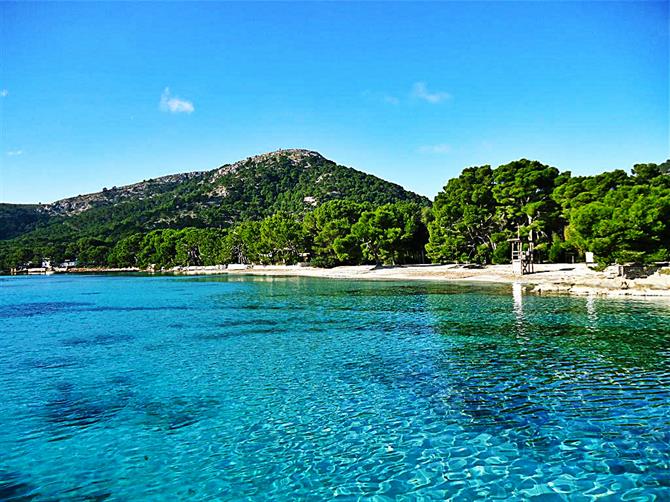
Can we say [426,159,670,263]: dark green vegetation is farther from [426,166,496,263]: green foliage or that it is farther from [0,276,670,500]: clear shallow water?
[0,276,670,500]: clear shallow water

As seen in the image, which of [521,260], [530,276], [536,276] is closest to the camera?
[536,276]

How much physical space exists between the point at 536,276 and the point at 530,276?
592mm

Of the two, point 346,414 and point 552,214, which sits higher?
point 552,214

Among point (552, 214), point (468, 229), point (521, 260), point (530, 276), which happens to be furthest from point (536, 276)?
point (468, 229)

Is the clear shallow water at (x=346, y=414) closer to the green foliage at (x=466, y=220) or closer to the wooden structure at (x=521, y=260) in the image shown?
the wooden structure at (x=521, y=260)

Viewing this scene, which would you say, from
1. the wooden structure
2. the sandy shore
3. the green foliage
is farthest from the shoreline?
the green foliage

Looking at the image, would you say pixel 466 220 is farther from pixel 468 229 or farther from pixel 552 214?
pixel 552 214

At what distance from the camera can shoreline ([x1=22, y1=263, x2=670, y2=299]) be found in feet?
117

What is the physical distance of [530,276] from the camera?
167 ft

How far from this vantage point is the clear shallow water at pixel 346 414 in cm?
824

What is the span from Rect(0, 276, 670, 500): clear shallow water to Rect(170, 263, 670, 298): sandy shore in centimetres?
Result: 1358

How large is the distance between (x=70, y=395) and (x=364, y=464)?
9.35m

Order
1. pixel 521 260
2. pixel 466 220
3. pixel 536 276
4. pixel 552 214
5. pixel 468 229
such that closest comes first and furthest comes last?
1. pixel 536 276
2. pixel 521 260
3. pixel 552 214
4. pixel 466 220
5. pixel 468 229

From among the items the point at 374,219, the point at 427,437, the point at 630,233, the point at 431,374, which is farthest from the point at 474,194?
the point at 427,437
